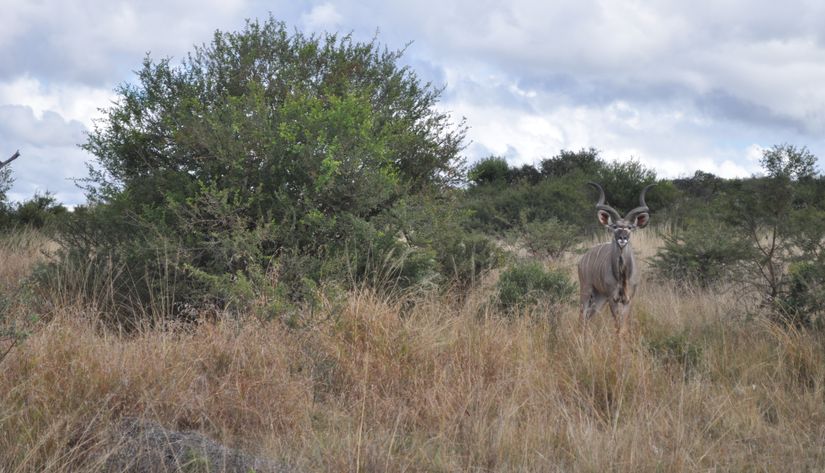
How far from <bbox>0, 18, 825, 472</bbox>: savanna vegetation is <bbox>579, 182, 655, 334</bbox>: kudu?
10.5 inches

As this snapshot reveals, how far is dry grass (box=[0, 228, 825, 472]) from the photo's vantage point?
464 centimetres

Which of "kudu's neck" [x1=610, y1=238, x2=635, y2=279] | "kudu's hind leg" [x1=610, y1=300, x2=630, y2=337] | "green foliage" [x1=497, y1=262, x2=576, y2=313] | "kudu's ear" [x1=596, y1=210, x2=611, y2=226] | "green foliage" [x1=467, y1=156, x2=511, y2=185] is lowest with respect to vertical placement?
"kudu's hind leg" [x1=610, y1=300, x2=630, y2=337]

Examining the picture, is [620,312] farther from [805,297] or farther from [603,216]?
[805,297]

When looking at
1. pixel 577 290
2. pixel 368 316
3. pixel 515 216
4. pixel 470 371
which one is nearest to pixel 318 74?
pixel 577 290

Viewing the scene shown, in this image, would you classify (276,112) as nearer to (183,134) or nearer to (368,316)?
(183,134)

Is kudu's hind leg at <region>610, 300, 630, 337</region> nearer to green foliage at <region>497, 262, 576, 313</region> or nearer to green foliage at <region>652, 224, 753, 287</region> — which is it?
→ green foliage at <region>497, 262, 576, 313</region>

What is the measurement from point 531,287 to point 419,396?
415 centimetres

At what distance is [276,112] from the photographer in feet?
30.5

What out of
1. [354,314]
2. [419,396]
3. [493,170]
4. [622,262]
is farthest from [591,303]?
[493,170]

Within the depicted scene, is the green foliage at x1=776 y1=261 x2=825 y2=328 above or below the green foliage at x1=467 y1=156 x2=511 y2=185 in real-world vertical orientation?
below

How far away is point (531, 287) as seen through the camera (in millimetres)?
9367

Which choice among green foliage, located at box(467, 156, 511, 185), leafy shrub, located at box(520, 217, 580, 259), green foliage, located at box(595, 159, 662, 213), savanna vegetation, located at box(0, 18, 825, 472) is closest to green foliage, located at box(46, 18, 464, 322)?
savanna vegetation, located at box(0, 18, 825, 472)

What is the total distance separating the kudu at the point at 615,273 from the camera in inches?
336

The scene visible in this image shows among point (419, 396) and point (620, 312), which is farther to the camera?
point (620, 312)
